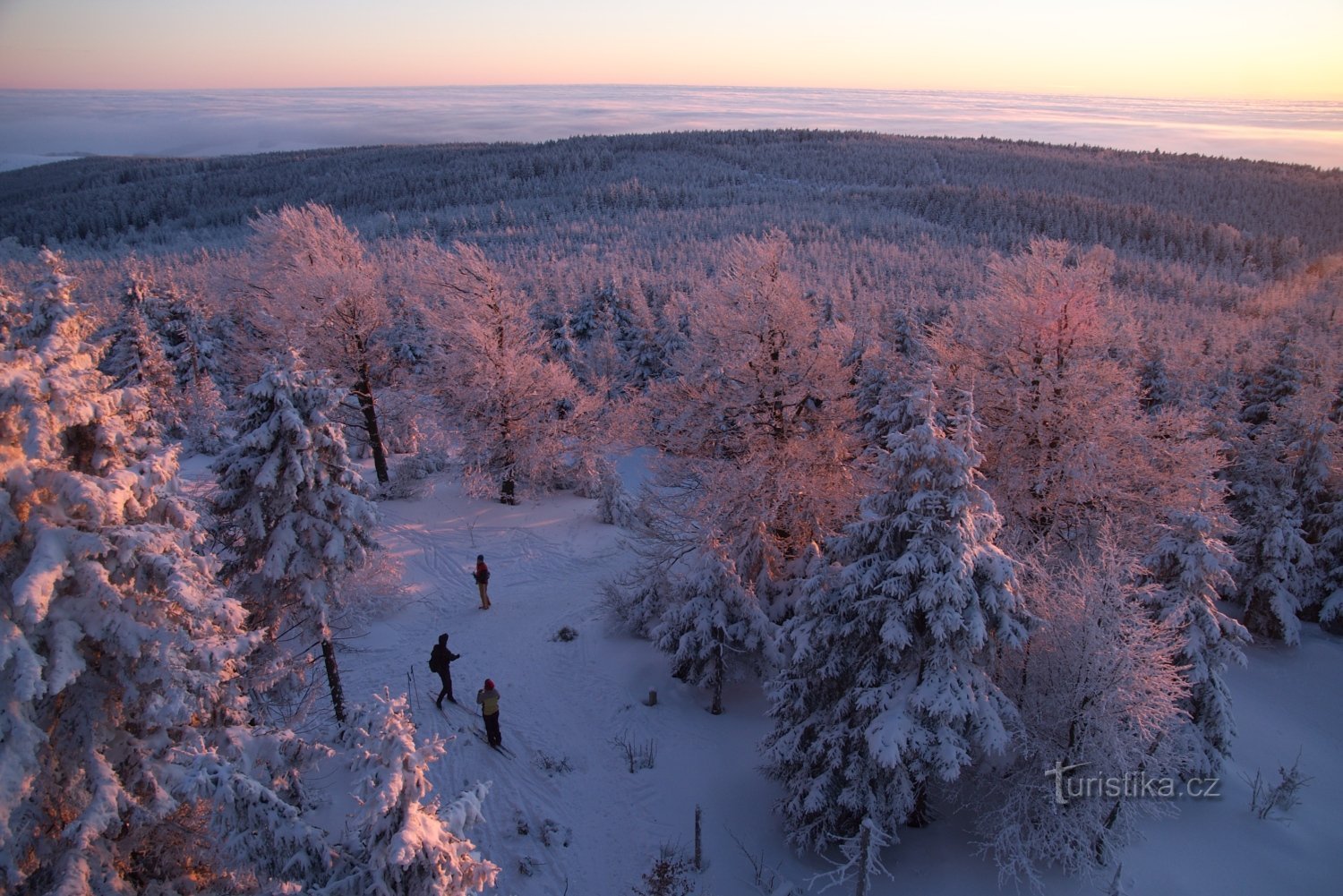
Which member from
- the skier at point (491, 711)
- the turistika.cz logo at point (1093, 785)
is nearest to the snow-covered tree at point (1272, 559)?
the turistika.cz logo at point (1093, 785)

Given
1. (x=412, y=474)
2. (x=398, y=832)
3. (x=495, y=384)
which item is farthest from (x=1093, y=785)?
(x=412, y=474)

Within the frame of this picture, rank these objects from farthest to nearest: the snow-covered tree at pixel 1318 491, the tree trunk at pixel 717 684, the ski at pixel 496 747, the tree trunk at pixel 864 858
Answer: the snow-covered tree at pixel 1318 491 → the tree trunk at pixel 717 684 → the ski at pixel 496 747 → the tree trunk at pixel 864 858

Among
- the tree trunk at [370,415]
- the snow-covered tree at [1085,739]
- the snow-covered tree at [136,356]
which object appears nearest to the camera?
the snow-covered tree at [1085,739]

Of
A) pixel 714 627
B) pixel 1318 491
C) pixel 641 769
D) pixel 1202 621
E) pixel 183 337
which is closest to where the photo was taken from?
pixel 1202 621

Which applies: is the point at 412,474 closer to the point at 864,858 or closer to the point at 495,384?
the point at 495,384

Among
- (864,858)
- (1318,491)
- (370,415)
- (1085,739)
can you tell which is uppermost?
(370,415)

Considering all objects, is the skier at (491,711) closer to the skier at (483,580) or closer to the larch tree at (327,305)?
the skier at (483,580)
